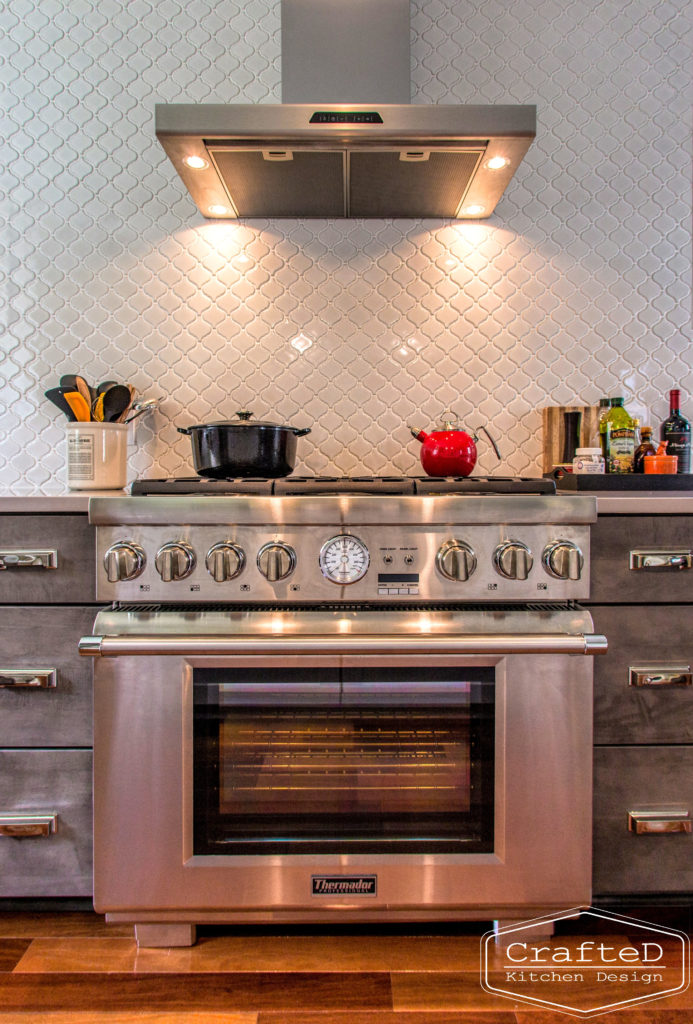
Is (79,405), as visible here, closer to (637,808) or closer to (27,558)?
(27,558)

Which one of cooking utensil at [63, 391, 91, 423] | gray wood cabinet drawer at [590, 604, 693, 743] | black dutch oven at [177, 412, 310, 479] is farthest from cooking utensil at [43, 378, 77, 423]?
gray wood cabinet drawer at [590, 604, 693, 743]

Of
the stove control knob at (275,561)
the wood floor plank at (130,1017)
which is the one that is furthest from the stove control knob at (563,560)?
the wood floor plank at (130,1017)

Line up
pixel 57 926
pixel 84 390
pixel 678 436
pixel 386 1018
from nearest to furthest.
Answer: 1. pixel 386 1018
2. pixel 57 926
3. pixel 84 390
4. pixel 678 436

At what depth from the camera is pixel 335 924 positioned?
48.3 inches

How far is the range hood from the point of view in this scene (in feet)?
4.22

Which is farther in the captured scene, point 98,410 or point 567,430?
point 567,430

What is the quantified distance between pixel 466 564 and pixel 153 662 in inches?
24.4

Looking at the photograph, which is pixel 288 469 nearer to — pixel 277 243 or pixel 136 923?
pixel 277 243

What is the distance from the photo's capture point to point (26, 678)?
1.15m

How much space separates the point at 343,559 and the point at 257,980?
81cm

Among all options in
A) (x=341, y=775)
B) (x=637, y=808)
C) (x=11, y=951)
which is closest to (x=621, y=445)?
(x=637, y=808)

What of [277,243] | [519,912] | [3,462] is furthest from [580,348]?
[3,462]

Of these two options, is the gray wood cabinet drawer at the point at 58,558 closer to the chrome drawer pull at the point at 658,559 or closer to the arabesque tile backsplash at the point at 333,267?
the arabesque tile backsplash at the point at 333,267

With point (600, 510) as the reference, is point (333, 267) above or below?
above
